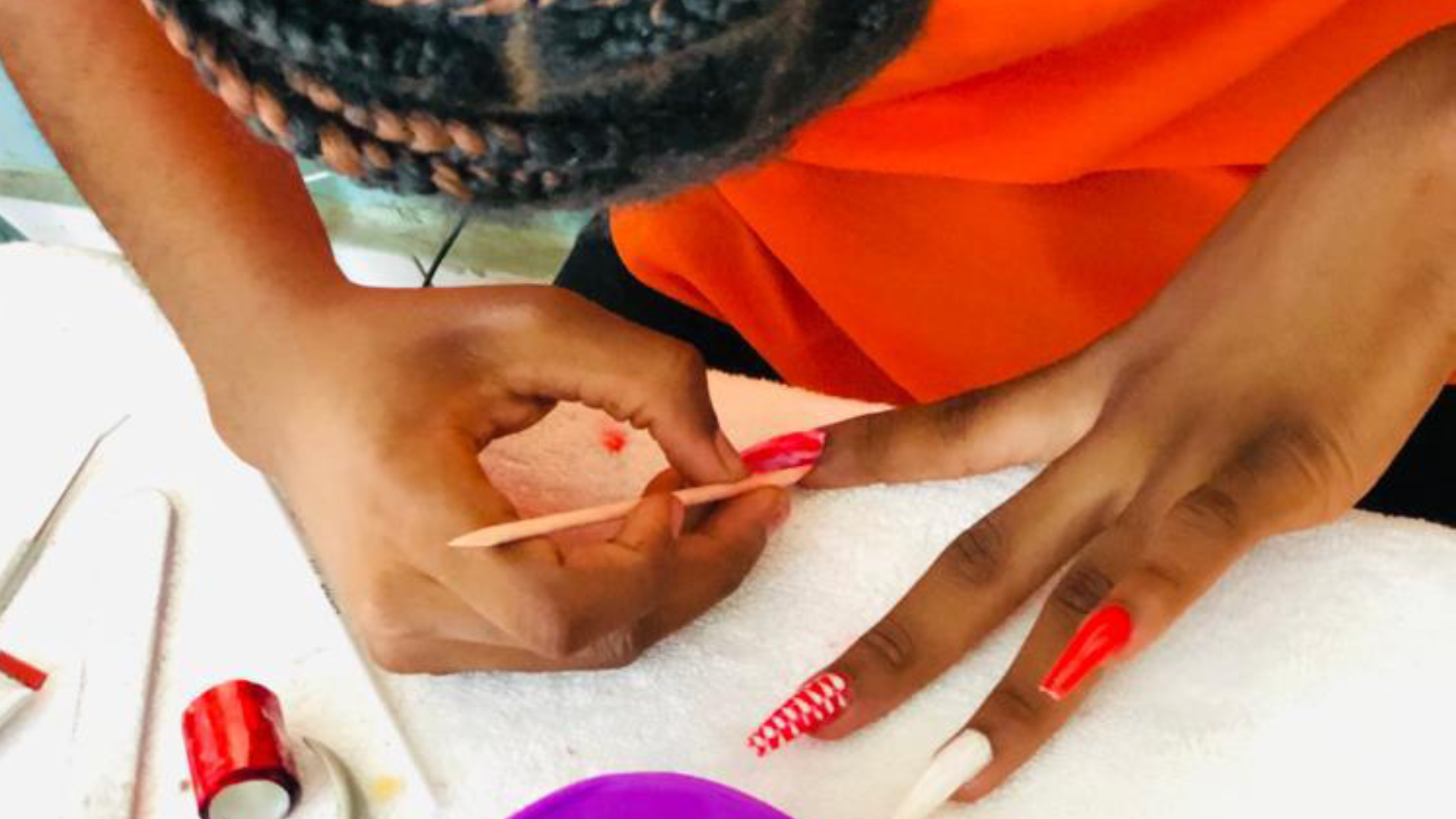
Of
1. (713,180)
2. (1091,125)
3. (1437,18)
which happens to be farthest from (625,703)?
(1437,18)

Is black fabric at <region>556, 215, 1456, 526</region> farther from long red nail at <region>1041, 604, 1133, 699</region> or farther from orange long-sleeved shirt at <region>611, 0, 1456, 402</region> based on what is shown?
long red nail at <region>1041, 604, 1133, 699</region>

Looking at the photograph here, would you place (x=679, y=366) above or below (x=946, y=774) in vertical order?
above

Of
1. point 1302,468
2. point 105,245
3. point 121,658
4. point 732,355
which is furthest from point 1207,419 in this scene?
point 105,245

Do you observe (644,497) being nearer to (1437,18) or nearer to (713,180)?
(713,180)

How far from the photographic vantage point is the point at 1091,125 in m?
0.53

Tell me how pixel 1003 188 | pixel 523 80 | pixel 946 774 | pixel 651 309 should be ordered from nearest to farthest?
pixel 523 80 → pixel 946 774 → pixel 1003 188 → pixel 651 309

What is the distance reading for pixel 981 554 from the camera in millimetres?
458

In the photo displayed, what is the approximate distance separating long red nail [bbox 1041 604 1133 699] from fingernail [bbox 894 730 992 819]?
27 mm

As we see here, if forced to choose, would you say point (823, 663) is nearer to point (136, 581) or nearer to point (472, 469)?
point (472, 469)

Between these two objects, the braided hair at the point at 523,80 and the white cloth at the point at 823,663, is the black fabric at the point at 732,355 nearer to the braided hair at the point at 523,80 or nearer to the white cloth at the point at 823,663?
the white cloth at the point at 823,663

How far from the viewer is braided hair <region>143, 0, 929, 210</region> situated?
0.93 feet

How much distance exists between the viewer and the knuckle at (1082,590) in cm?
44

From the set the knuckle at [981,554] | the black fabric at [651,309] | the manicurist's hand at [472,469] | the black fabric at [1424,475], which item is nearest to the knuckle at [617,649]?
the manicurist's hand at [472,469]

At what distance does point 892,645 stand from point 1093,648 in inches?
2.5
